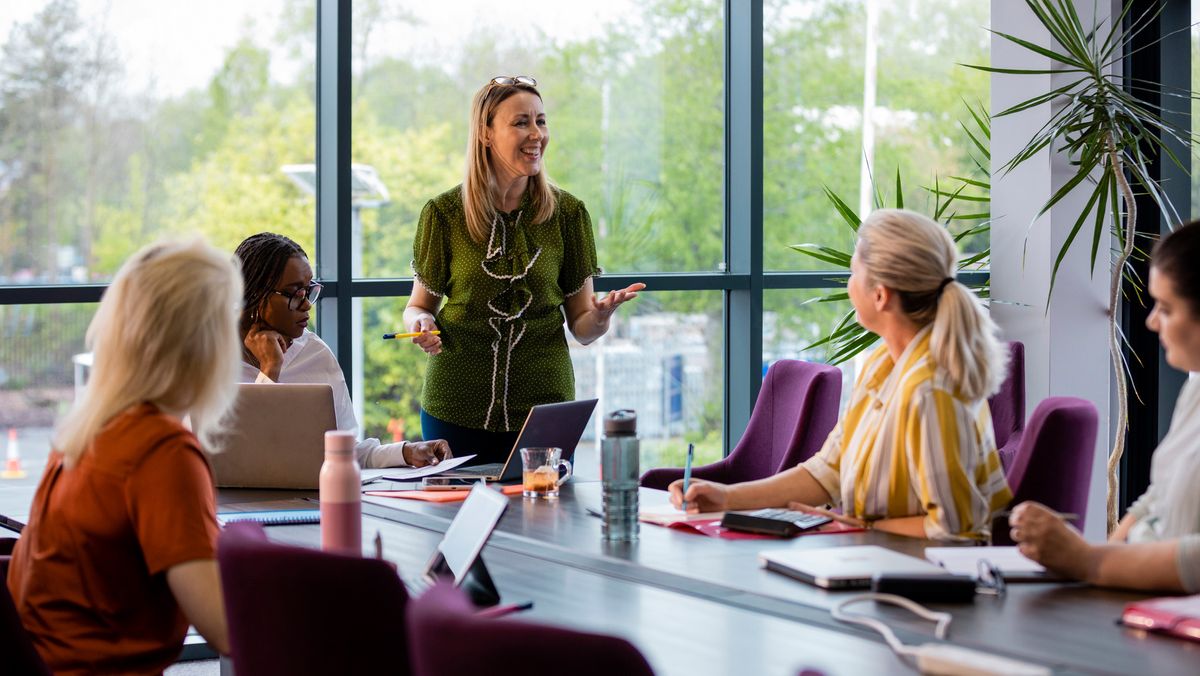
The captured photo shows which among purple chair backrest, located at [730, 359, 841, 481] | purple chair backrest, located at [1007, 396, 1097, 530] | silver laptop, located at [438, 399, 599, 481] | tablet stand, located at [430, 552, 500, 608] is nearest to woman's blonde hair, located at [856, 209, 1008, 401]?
purple chair backrest, located at [1007, 396, 1097, 530]

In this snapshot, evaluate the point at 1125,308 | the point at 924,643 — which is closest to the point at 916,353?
the point at 924,643

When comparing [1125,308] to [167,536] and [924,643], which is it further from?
[167,536]

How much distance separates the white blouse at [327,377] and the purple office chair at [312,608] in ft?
5.54

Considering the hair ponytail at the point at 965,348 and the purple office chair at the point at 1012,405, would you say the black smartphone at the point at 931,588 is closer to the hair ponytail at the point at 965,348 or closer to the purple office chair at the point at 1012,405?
the hair ponytail at the point at 965,348

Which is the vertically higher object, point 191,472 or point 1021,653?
point 191,472

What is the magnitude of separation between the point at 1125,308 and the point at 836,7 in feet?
6.21

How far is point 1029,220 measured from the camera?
4781 millimetres

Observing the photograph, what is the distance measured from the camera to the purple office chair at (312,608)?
5.55ft

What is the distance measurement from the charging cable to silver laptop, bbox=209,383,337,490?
1.49 meters

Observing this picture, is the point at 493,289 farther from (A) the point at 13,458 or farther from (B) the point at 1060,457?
(A) the point at 13,458

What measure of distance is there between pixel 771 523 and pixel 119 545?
4.02 feet

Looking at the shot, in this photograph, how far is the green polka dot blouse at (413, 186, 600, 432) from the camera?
4.03 m

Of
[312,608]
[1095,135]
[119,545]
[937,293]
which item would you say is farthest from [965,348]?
[1095,135]

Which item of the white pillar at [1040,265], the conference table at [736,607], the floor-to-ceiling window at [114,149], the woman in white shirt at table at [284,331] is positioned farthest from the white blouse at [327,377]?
the white pillar at [1040,265]
